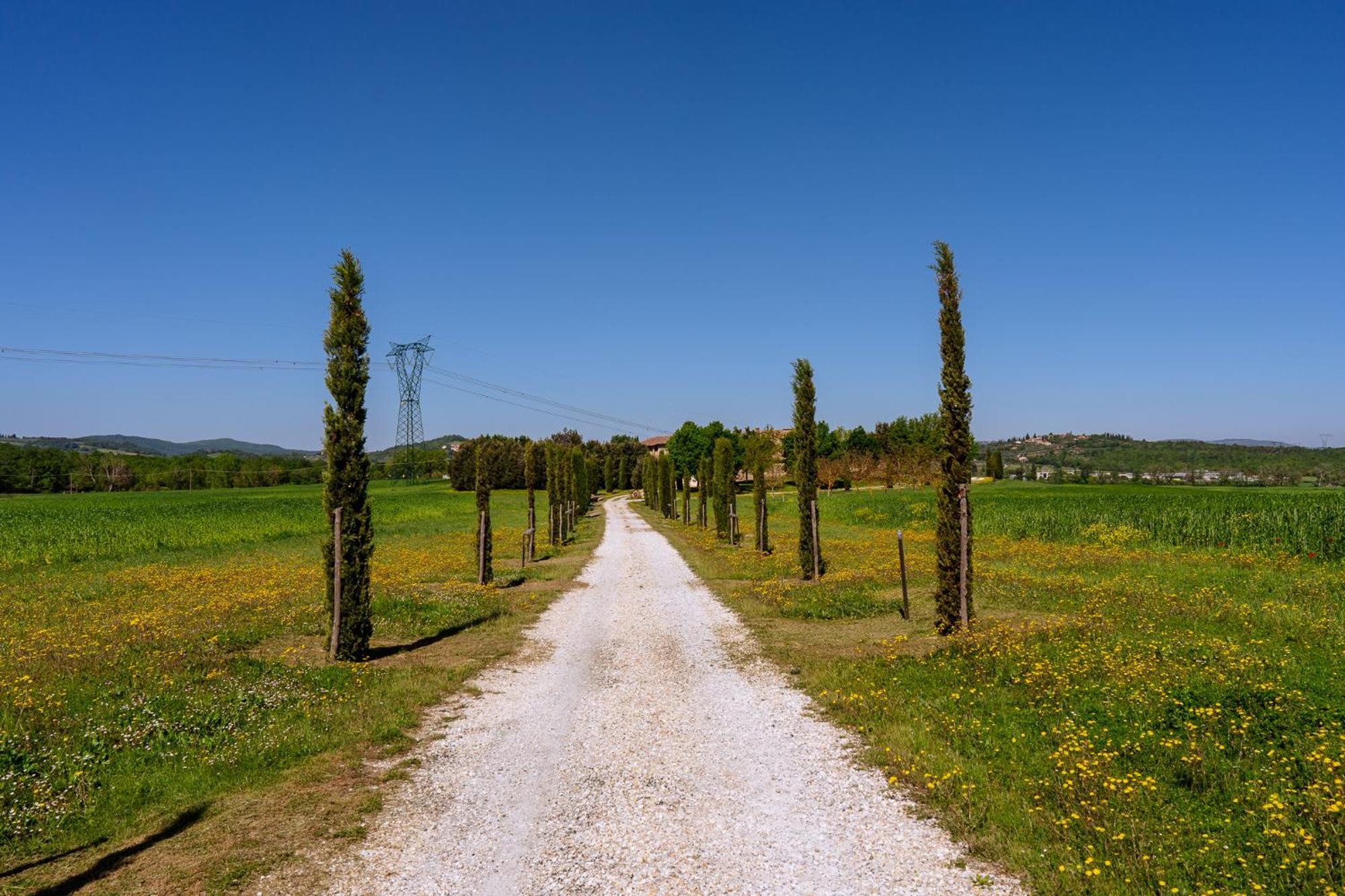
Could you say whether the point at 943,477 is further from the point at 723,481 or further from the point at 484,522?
the point at 723,481

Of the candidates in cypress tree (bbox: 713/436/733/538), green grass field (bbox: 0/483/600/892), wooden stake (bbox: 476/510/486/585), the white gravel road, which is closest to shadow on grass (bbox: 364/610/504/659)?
green grass field (bbox: 0/483/600/892)

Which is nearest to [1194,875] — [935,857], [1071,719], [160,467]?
[935,857]

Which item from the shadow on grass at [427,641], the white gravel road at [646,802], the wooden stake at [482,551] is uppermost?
the wooden stake at [482,551]

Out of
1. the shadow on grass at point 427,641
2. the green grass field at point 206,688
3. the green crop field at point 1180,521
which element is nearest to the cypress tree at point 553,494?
the green grass field at point 206,688

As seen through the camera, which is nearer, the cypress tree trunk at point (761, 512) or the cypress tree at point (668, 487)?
the cypress tree trunk at point (761, 512)

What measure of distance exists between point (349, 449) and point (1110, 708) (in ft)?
45.5

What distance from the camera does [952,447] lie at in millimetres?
14672

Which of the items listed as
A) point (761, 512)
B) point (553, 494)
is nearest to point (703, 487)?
point (553, 494)

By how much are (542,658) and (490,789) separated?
20.0 ft

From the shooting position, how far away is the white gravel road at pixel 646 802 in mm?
5668

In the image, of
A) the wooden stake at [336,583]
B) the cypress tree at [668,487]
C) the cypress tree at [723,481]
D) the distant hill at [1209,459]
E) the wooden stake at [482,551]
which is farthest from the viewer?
the distant hill at [1209,459]

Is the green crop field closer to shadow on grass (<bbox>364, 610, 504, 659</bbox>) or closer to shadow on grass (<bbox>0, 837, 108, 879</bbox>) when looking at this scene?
shadow on grass (<bbox>364, 610, 504, 659</bbox>)

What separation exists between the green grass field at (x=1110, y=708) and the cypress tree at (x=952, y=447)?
39.2 inches

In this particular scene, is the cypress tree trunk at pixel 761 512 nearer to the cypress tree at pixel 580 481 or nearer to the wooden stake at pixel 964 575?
the wooden stake at pixel 964 575
